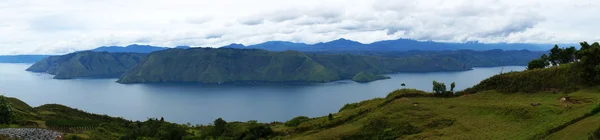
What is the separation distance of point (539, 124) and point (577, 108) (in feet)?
14.1

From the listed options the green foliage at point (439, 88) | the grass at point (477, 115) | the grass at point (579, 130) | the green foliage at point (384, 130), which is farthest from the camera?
the green foliage at point (439, 88)

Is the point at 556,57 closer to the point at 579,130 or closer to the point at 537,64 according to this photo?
the point at 537,64

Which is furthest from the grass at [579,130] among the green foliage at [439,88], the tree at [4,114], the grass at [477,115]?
the tree at [4,114]

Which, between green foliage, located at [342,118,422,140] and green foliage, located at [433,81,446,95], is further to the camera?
green foliage, located at [433,81,446,95]

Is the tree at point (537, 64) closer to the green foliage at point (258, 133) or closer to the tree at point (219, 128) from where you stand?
the green foliage at point (258, 133)

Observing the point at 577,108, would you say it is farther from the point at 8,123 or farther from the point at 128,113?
the point at 128,113

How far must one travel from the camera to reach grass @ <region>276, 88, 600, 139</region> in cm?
3284

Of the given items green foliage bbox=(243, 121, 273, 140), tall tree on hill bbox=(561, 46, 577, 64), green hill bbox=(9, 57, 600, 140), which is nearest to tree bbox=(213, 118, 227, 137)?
green hill bbox=(9, 57, 600, 140)

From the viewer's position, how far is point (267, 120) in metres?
158

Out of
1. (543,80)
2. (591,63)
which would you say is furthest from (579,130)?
(591,63)

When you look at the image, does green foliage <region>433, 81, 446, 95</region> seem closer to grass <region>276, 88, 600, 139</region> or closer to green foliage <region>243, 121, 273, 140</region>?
grass <region>276, 88, 600, 139</region>

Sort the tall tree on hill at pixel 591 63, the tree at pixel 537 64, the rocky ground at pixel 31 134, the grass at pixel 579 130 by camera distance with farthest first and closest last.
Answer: the tree at pixel 537 64 < the tall tree on hill at pixel 591 63 < the rocky ground at pixel 31 134 < the grass at pixel 579 130

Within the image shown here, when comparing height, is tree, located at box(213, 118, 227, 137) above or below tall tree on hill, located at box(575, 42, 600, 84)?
below

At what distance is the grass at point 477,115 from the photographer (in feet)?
108
